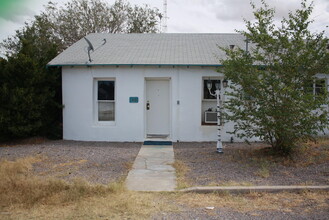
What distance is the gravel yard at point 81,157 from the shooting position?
650 cm

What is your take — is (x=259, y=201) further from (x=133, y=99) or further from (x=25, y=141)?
(x=25, y=141)

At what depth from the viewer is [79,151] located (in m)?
9.14

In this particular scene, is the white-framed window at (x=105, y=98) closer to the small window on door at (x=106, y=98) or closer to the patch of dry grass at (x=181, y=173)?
the small window on door at (x=106, y=98)

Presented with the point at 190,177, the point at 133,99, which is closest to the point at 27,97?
the point at 133,99

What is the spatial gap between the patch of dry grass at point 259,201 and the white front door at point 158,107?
19.9 feet

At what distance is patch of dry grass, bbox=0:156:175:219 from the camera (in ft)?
14.5

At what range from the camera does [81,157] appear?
8281 millimetres

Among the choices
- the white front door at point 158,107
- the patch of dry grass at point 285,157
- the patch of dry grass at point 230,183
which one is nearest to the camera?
the patch of dry grass at point 230,183

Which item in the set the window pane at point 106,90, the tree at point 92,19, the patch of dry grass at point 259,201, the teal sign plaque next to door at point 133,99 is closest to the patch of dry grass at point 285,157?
the patch of dry grass at point 259,201

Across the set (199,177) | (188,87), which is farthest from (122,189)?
(188,87)

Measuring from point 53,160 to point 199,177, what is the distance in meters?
3.98

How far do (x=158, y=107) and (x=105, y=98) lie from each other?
2018 millimetres

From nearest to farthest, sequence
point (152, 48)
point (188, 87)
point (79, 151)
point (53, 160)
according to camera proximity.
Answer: point (53, 160) → point (79, 151) → point (188, 87) → point (152, 48)

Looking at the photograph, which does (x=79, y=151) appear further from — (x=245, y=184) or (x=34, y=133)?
(x=245, y=184)
